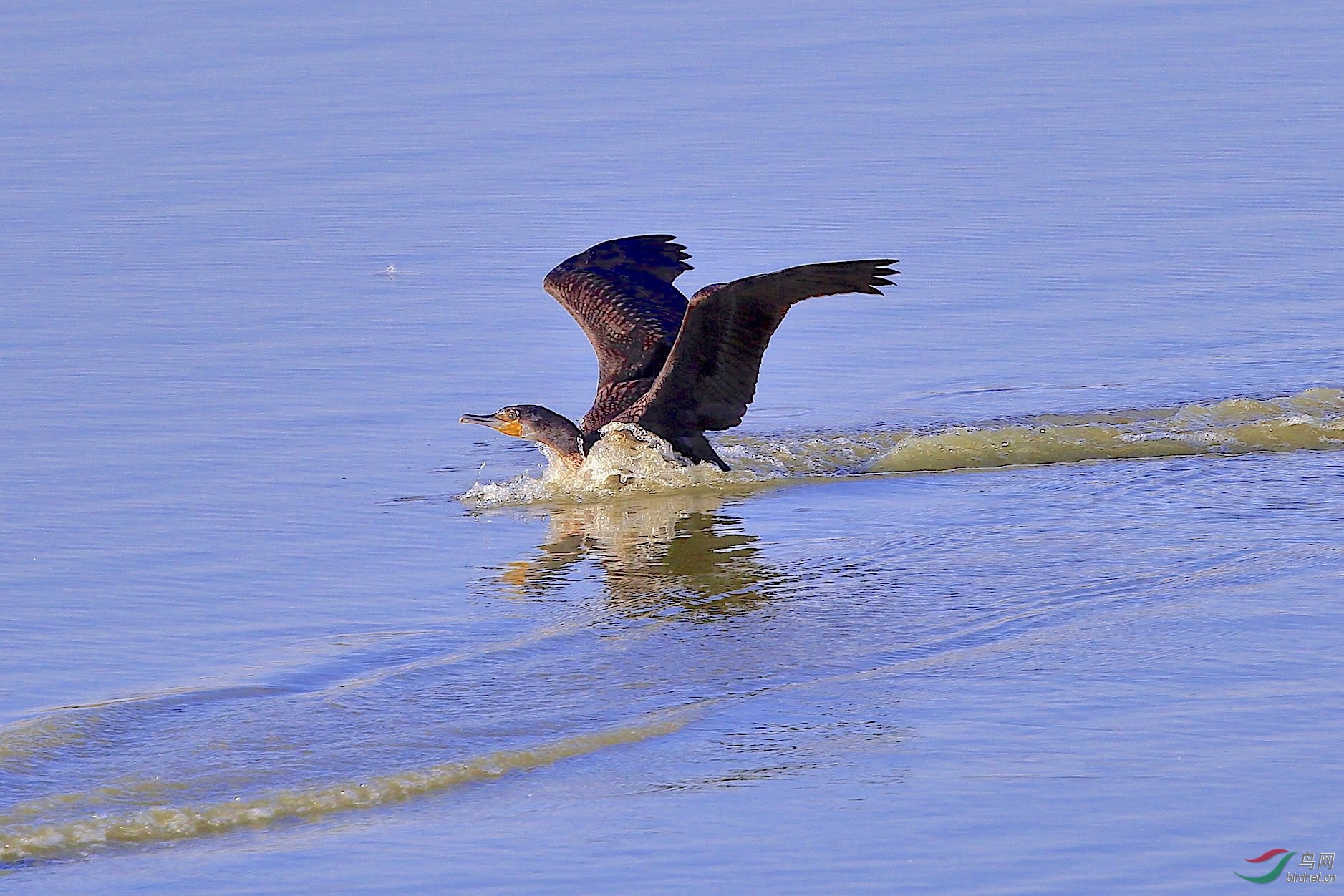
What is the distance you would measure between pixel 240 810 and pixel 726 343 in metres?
3.95

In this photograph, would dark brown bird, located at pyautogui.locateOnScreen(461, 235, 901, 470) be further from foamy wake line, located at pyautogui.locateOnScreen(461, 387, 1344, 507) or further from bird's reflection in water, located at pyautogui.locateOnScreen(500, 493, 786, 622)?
bird's reflection in water, located at pyautogui.locateOnScreen(500, 493, 786, 622)

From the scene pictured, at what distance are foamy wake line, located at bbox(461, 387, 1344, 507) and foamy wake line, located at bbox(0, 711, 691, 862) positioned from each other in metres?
3.37

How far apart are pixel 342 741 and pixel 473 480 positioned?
11.4ft

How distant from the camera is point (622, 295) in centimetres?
966

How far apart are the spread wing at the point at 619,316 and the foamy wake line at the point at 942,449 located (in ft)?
1.11

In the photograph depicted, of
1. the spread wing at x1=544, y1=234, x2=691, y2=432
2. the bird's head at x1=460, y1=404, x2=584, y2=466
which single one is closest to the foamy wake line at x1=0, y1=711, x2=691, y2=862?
the bird's head at x1=460, y1=404, x2=584, y2=466

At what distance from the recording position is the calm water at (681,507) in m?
5.02

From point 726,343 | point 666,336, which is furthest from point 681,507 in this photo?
point 666,336

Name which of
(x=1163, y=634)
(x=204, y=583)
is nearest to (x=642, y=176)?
(x=204, y=583)

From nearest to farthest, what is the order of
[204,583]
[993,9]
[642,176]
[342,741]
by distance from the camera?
1. [342,741]
2. [204,583]
3. [642,176]
4. [993,9]

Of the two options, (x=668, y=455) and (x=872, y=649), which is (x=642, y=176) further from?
(x=872, y=649)

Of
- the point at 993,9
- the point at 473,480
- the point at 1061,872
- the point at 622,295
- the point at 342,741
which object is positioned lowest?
the point at 1061,872

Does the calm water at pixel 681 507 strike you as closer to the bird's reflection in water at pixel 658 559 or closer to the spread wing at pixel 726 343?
the bird's reflection in water at pixel 658 559

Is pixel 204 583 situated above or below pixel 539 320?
below
